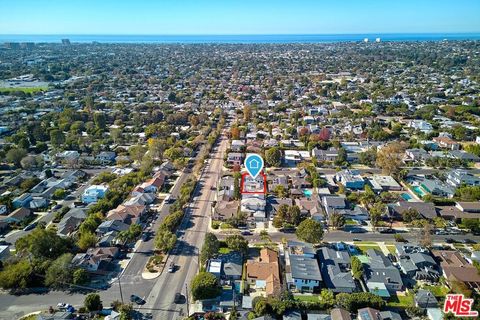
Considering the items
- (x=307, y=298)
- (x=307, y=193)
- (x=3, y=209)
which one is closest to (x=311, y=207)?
(x=307, y=193)

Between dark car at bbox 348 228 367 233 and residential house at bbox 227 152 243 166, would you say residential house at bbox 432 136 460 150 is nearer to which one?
dark car at bbox 348 228 367 233

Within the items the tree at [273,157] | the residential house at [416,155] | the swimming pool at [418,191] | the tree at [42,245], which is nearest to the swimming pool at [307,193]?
the tree at [273,157]

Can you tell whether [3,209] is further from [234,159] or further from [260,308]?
[260,308]

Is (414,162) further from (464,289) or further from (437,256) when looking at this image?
(464,289)

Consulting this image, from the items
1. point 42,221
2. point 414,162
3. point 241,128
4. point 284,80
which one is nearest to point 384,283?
point 414,162

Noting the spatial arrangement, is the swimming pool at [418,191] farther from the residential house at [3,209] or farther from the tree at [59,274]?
the residential house at [3,209]
